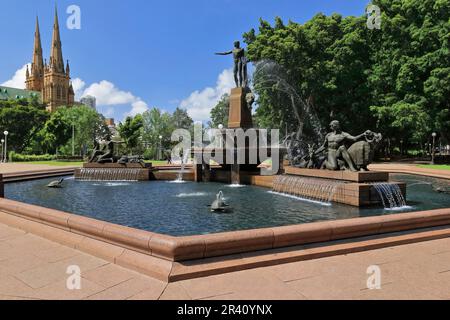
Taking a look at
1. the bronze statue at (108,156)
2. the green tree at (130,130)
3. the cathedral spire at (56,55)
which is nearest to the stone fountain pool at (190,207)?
the bronze statue at (108,156)

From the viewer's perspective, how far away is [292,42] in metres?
37.3

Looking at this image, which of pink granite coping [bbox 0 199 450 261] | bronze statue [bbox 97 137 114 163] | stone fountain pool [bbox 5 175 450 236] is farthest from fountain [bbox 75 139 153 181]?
pink granite coping [bbox 0 199 450 261]

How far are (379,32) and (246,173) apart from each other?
102 feet

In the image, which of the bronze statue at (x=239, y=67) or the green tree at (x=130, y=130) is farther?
the green tree at (x=130, y=130)

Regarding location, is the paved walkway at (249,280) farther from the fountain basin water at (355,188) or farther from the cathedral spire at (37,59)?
the cathedral spire at (37,59)

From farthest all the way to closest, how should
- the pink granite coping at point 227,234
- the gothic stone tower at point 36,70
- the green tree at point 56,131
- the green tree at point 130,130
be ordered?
1. the gothic stone tower at point 36,70
2. the green tree at point 56,131
3. the green tree at point 130,130
4. the pink granite coping at point 227,234

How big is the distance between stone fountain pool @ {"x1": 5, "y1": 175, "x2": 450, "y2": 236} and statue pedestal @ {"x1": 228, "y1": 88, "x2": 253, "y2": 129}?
5.01 meters

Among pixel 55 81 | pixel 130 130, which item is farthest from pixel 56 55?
pixel 130 130

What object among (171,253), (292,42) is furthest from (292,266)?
(292,42)

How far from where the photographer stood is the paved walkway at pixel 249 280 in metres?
4.18

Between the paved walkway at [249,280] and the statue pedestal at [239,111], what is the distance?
43.6 ft

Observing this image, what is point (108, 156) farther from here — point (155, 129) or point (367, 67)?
point (155, 129)

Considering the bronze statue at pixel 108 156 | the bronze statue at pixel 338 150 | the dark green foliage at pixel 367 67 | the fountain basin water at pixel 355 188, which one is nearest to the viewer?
the fountain basin water at pixel 355 188
